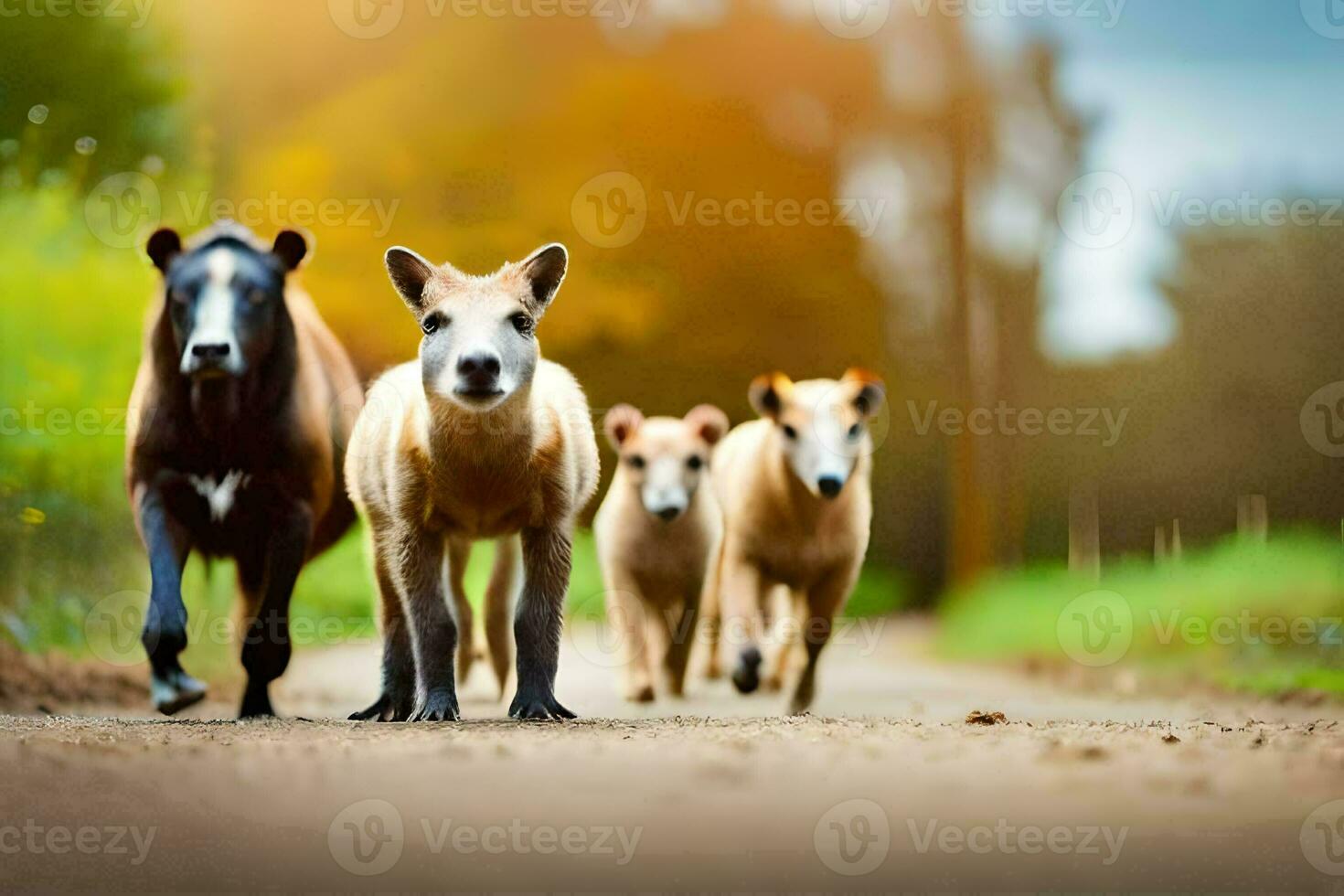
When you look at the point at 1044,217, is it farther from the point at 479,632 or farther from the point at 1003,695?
the point at 479,632

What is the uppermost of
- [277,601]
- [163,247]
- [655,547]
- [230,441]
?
[163,247]

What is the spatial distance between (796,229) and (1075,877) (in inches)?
485

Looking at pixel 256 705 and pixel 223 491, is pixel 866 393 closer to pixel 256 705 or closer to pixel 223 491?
pixel 223 491

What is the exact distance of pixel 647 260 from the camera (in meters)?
14.8

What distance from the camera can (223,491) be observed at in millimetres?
6605

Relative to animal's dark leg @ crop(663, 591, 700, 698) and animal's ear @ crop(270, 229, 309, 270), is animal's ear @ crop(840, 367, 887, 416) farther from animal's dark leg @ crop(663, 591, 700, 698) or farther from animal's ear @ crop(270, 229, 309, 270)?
animal's ear @ crop(270, 229, 309, 270)

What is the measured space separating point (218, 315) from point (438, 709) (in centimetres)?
204

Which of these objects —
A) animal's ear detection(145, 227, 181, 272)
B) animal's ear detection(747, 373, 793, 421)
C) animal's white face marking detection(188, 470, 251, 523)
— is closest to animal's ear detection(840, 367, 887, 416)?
animal's ear detection(747, 373, 793, 421)

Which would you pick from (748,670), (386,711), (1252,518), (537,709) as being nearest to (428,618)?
(537,709)

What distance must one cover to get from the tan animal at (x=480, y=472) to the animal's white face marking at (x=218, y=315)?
30.9 inches

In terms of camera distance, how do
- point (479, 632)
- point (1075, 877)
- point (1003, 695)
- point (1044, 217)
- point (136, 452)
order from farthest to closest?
point (1044, 217), point (1003, 695), point (479, 632), point (136, 452), point (1075, 877)

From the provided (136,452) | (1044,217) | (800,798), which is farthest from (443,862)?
(1044,217)

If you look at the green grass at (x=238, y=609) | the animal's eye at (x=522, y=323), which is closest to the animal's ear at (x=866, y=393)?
the green grass at (x=238, y=609)

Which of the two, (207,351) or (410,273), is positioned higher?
(410,273)
